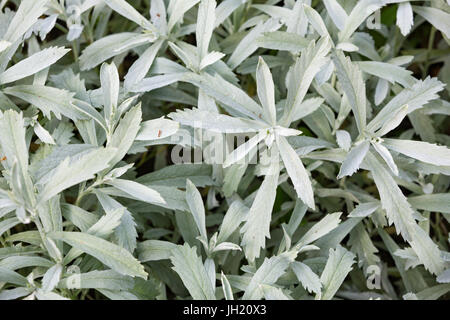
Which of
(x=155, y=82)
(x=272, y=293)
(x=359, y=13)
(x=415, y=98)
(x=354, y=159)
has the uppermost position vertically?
(x=359, y=13)

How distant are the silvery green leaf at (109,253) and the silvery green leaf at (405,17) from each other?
2.39 ft

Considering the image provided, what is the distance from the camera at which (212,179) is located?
3.79 ft

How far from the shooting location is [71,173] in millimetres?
866

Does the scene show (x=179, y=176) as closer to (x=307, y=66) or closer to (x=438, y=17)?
(x=307, y=66)

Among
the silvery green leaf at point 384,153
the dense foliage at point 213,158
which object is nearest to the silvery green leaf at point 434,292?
the dense foliage at point 213,158

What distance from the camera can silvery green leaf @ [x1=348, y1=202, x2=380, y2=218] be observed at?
1.08 m

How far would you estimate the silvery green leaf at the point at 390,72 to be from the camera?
1120mm

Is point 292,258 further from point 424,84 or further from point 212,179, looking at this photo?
point 424,84

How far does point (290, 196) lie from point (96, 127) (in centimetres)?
49

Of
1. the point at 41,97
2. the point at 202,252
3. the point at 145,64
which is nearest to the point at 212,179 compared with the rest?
the point at 202,252

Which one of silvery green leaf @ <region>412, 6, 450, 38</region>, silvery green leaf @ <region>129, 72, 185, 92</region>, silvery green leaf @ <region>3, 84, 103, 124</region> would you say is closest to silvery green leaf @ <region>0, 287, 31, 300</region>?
silvery green leaf @ <region>3, 84, 103, 124</region>

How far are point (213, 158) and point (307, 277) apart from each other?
1.03ft

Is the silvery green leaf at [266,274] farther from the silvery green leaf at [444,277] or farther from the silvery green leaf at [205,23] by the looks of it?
the silvery green leaf at [205,23]

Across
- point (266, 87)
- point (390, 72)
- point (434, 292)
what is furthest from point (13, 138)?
point (434, 292)
